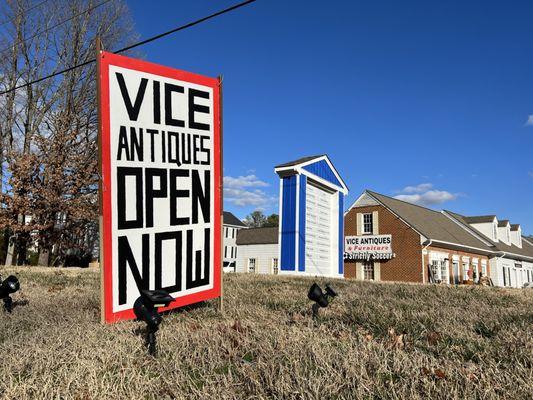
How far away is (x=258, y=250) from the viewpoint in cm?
4344

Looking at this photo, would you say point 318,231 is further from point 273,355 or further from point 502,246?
point 502,246

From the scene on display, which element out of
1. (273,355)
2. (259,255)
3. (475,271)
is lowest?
(475,271)

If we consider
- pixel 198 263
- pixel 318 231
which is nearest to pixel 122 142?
pixel 198 263

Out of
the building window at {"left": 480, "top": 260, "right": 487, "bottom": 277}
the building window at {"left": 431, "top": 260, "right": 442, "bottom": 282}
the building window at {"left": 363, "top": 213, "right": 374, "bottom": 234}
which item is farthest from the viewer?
the building window at {"left": 480, "top": 260, "right": 487, "bottom": 277}

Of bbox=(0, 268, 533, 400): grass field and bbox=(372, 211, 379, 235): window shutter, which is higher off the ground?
bbox=(372, 211, 379, 235): window shutter

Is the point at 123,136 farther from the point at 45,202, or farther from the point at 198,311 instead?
the point at 45,202

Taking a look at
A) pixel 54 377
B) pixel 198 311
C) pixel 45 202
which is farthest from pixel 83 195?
pixel 54 377

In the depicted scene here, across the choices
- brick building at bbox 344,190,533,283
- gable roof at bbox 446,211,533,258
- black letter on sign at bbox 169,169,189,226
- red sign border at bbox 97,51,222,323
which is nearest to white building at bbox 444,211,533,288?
gable roof at bbox 446,211,533,258

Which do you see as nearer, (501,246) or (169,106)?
(169,106)

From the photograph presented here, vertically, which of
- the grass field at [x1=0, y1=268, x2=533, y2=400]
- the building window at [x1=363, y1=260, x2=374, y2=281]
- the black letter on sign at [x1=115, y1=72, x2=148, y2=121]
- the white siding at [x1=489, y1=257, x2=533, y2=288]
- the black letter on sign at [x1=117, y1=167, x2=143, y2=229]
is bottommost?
the white siding at [x1=489, y1=257, x2=533, y2=288]

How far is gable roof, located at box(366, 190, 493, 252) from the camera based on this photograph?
3058 cm

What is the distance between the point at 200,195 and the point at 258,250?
3909 cm

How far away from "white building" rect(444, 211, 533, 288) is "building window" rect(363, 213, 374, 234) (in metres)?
13.2

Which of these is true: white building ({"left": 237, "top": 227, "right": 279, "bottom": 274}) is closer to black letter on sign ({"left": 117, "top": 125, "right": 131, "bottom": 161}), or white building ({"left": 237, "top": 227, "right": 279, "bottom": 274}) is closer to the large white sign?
the large white sign
